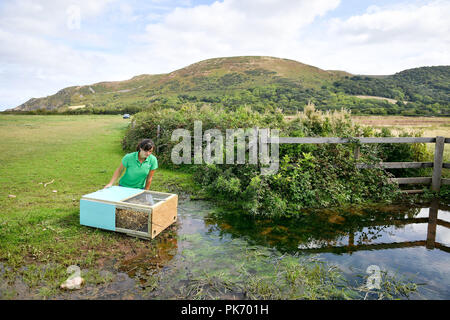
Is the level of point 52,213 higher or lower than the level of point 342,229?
higher

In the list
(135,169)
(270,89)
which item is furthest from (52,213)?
(270,89)

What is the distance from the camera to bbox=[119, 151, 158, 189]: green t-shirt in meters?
5.78

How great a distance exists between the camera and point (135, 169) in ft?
19.0

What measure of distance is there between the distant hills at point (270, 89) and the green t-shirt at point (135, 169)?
10.6 metres

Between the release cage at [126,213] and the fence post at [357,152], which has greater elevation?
the fence post at [357,152]

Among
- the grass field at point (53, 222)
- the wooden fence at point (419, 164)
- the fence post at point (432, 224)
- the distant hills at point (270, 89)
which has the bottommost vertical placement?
the fence post at point (432, 224)

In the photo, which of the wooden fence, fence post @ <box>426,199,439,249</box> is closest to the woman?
the wooden fence

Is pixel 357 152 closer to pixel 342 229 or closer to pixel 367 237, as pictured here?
pixel 342 229

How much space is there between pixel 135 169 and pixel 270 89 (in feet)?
190

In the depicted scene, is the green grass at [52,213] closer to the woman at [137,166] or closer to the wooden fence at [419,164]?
the woman at [137,166]

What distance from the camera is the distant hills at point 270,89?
157 ft

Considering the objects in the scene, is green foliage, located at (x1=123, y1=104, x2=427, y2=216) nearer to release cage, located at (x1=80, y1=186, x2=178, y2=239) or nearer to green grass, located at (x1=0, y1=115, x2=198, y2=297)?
green grass, located at (x1=0, y1=115, x2=198, y2=297)

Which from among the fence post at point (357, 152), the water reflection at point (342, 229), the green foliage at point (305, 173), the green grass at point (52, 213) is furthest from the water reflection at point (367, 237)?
the green grass at point (52, 213)
